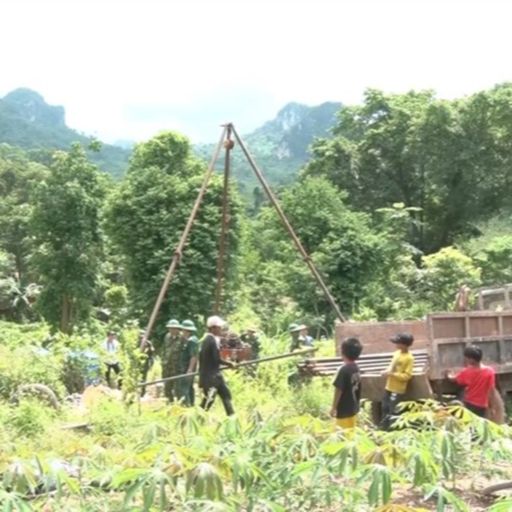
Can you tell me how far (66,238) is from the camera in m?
24.2

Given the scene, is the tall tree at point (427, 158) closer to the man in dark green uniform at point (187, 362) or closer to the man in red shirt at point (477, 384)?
the man in dark green uniform at point (187, 362)

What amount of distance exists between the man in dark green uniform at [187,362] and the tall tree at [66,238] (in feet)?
48.7

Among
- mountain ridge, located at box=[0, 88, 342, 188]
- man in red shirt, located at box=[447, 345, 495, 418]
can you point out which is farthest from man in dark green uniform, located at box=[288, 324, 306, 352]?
mountain ridge, located at box=[0, 88, 342, 188]

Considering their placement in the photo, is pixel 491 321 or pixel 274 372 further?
pixel 274 372

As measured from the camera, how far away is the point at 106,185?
26.2m

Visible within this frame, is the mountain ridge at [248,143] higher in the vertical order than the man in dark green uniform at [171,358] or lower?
higher

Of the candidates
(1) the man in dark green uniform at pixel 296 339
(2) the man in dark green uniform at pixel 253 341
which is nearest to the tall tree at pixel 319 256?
(1) the man in dark green uniform at pixel 296 339

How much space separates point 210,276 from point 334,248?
16.1 feet

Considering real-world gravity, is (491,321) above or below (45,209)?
below

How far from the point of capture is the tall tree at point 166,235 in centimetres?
2005

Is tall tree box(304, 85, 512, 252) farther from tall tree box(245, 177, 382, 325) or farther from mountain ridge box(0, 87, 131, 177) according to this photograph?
mountain ridge box(0, 87, 131, 177)

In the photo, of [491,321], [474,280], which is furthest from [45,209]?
[491,321]

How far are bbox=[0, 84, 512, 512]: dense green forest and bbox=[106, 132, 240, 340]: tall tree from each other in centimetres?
5

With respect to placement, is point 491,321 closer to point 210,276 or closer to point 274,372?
point 274,372
